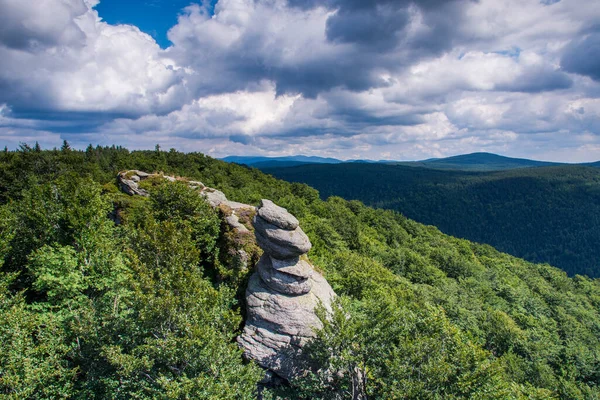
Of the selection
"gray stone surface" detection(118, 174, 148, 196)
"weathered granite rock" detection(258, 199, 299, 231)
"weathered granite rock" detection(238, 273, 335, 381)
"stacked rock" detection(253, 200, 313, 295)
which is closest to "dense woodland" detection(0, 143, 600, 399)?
"weathered granite rock" detection(238, 273, 335, 381)

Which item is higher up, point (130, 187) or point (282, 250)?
point (130, 187)

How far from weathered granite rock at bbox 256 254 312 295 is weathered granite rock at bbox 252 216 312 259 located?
136 centimetres

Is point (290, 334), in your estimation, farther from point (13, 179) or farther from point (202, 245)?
point (13, 179)

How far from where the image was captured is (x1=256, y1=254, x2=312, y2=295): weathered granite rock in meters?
25.3

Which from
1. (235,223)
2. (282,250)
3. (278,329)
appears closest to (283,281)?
(282,250)

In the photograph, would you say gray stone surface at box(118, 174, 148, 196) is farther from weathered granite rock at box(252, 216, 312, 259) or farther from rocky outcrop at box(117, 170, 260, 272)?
weathered granite rock at box(252, 216, 312, 259)

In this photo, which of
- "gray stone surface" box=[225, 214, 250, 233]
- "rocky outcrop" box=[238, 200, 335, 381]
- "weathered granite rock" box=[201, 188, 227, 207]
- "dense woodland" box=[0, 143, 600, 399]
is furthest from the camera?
"weathered granite rock" box=[201, 188, 227, 207]

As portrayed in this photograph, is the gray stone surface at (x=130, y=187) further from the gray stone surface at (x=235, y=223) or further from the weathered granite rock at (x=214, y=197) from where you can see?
the gray stone surface at (x=235, y=223)

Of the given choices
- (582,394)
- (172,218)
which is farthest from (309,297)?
(582,394)

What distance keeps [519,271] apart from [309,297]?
9835 centimetres

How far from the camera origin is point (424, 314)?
818 inches

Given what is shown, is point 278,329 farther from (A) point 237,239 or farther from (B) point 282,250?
(A) point 237,239

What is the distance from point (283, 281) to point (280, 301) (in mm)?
1568

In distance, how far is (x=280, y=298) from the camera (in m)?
25.0
